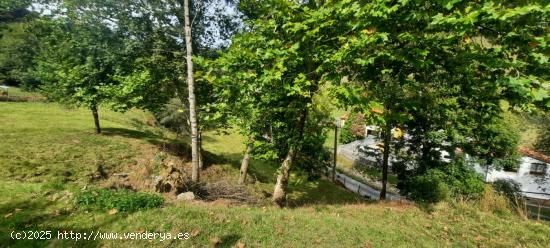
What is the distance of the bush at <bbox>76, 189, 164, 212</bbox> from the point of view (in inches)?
255

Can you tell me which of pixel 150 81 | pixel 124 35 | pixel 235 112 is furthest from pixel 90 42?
pixel 235 112

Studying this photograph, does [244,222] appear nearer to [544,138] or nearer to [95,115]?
[95,115]

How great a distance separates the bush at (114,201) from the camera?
21.3 feet

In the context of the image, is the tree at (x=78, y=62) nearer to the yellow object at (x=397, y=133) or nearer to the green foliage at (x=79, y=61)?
the green foliage at (x=79, y=61)

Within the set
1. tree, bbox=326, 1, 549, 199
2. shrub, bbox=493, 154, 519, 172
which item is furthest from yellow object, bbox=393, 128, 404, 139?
tree, bbox=326, 1, 549, 199

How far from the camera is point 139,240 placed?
549cm

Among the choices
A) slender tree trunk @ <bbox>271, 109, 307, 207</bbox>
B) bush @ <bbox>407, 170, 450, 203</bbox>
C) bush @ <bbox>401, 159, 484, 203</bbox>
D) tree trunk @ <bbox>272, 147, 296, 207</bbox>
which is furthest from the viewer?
bush @ <bbox>401, 159, 484, 203</bbox>

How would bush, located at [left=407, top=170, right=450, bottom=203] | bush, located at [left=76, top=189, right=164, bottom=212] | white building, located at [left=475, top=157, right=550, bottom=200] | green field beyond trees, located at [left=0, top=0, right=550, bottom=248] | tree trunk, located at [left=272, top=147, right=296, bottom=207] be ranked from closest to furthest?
green field beyond trees, located at [left=0, top=0, right=550, bottom=248], bush, located at [left=76, top=189, right=164, bottom=212], tree trunk, located at [left=272, top=147, right=296, bottom=207], bush, located at [left=407, top=170, right=450, bottom=203], white building, located at [left=475, top=157, right=550, bottom=200]

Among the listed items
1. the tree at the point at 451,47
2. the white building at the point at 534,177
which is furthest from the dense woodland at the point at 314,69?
the white building at the point at 534,177

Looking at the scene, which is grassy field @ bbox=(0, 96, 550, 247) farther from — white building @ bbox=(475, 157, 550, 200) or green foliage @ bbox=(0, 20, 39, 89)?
green foliage @ bbox=(0, 20, 39, 89)

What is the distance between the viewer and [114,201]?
6.60 meters

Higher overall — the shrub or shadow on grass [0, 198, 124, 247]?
shadow on grass [0, 198, 124, 247]

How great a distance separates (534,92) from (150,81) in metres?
14.1

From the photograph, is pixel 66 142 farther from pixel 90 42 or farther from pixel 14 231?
pixel 14 231
